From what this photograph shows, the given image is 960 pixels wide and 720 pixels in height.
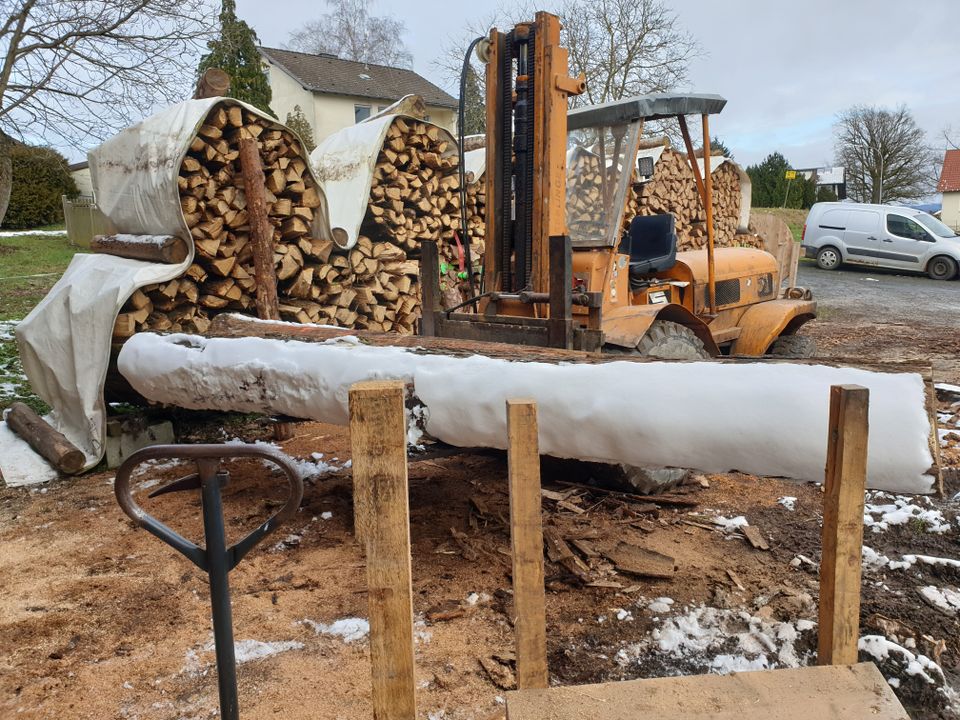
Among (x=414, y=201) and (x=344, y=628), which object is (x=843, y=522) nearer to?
(x=344, y=628)

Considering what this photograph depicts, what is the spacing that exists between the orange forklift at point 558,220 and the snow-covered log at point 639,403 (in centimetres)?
144

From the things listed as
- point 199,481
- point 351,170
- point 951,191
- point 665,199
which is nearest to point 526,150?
point 351,170

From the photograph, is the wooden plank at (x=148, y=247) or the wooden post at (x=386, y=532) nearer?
the wooden post at (x=386, y=532)

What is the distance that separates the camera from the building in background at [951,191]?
128ft

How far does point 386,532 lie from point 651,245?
4.96m

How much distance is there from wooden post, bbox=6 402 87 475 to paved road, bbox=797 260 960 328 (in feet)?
38.3

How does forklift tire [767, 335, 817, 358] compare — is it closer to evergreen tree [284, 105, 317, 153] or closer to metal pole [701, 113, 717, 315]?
metal pole [701, 113, 717, 315]

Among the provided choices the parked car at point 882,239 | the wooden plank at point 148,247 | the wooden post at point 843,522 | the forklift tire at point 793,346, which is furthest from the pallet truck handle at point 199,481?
the parked car at point 882,239

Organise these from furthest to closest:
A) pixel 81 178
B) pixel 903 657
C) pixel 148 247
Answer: pixel 81 178 < pixel 148 247 < pixel 903 657

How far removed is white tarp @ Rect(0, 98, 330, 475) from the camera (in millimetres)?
4770

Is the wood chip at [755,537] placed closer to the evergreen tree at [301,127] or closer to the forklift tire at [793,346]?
the forklift tire at [793,346]

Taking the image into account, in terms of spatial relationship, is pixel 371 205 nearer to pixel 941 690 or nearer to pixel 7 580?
pixel 7 580

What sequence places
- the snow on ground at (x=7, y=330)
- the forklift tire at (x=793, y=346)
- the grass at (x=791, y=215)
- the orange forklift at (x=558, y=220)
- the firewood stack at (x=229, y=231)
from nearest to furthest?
1. the orange forklift at (x=558, y=220)
2. the firewood stack at (x=229, y=231)
3. the forklift tire at (x=793, y=346)
4. the snow on ground at (x=7, y=330)
5. the grass at (x=791, y=215)

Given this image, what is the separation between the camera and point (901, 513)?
12.8 ft
